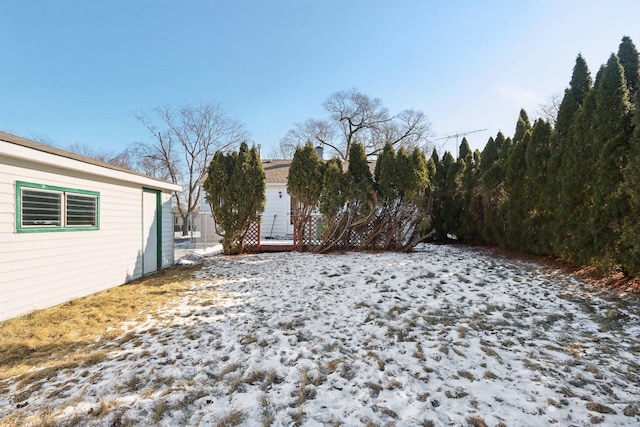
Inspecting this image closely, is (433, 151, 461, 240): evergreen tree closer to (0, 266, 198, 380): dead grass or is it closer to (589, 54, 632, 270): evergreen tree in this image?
(589, 54, 632, 270): evergreen tree

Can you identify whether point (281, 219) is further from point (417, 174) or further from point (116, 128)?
point (116, 128)

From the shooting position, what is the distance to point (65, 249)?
4516 millimetres

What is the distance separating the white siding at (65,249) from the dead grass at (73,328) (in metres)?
0.26

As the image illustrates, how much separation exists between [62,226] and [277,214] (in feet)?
31.5

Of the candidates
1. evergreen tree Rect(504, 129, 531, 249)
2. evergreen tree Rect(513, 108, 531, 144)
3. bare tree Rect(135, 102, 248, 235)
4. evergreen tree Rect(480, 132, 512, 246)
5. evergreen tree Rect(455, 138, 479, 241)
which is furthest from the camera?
bare tree Rect(135, 102, 248, 235)

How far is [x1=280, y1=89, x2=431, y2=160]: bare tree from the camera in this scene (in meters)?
23.9

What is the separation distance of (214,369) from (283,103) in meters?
13.9

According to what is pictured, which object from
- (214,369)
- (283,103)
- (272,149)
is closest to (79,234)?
(214,369)

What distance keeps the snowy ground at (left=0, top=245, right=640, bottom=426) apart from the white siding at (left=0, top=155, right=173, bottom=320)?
1.77 m

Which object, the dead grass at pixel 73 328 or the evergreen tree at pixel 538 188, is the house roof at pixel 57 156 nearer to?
the dead grass at pixel 73 328

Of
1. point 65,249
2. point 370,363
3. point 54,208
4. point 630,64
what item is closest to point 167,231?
point 65,249

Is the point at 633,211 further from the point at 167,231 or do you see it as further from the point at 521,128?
the point at 167,231

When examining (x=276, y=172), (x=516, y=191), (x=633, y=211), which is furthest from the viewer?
(x=276, y=172)

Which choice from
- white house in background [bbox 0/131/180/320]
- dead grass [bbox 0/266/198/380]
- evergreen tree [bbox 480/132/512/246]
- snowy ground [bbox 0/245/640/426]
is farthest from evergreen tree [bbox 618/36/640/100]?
white house in background [bbox 0/131/180/320]
